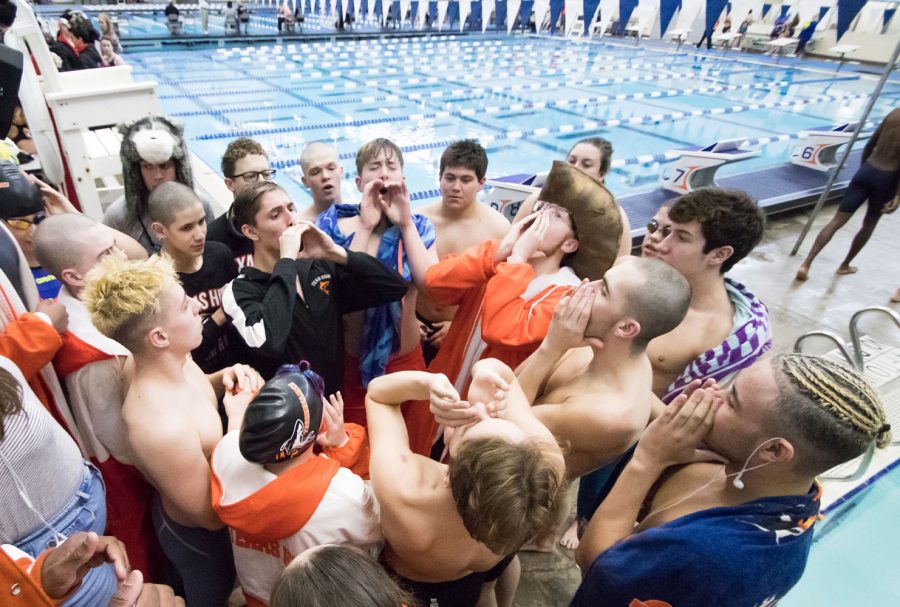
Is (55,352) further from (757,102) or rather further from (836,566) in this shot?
(757,102)

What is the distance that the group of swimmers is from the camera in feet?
3.69

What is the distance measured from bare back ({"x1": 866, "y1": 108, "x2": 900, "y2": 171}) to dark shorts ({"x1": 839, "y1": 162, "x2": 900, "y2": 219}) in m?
0.05

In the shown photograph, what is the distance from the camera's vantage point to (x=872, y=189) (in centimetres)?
419

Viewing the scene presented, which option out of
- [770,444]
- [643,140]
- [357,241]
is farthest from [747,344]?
[643,140]

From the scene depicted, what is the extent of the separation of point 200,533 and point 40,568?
0.51 metres

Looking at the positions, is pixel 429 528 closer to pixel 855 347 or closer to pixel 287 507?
pixel 287 507

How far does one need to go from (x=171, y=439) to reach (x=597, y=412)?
1.22 m

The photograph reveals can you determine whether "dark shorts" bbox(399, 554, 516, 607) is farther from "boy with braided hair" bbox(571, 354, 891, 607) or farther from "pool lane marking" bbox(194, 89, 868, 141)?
"pool lane marking" bbox(194, 89, 868, 141)

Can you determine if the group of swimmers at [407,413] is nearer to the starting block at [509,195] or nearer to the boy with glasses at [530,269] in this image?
the boy with glasses at [530,269]

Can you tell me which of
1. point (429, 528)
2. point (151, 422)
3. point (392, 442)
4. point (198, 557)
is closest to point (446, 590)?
point (429, 528)

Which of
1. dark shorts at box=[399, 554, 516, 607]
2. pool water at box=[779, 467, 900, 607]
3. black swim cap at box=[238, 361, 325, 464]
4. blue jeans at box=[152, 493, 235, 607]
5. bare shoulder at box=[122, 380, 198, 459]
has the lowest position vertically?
pool water at box=[779, 467, 900, 607]

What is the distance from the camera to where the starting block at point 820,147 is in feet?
21.5

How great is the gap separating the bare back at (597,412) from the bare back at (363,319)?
A: 0.82 meters

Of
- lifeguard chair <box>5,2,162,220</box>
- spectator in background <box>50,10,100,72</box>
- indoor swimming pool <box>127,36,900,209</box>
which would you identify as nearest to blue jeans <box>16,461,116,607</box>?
lifeguard chair <box>5,2,162,220</box>
